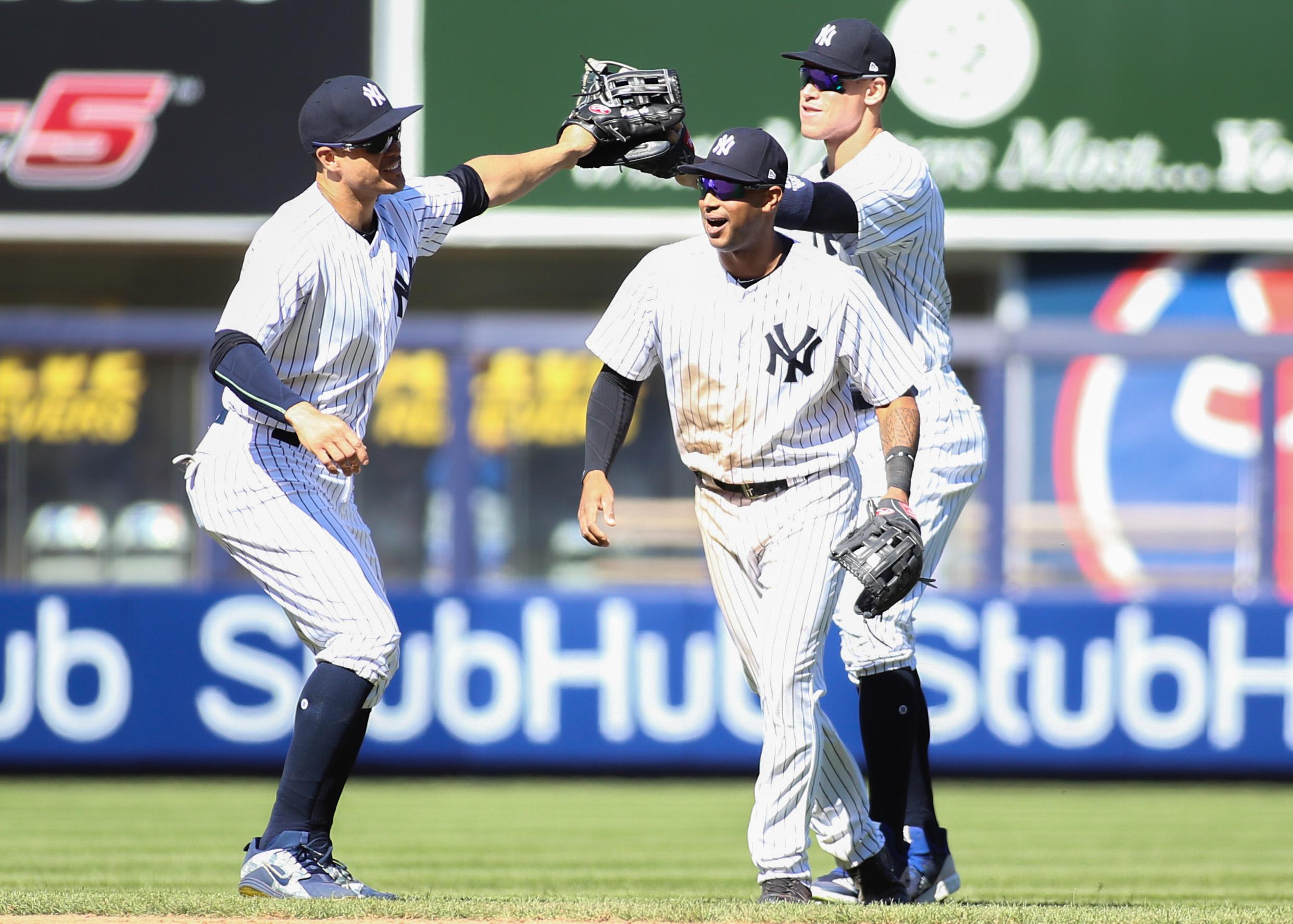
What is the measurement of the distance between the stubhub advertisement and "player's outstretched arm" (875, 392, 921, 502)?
4525mm

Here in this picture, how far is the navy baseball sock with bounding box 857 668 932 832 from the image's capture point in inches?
175

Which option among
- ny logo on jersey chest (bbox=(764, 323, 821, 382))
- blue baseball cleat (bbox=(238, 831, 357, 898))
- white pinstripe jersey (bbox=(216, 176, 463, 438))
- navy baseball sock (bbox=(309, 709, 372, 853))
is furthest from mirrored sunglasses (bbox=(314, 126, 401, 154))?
blue baseball cleat (bbox=(238, 831, 357, 898))

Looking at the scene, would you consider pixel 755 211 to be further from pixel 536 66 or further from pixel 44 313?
pixel 536 66

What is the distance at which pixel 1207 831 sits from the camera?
22.6 feet

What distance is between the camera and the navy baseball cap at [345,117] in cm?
402

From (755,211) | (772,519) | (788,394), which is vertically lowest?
(772,519)

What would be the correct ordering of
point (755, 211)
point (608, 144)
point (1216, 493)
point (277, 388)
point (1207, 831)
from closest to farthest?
point (277, 388)
point (755, 211)
point (608, 144)
point (1207, 831)
point (1216, 493)

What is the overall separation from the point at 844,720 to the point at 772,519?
4664 mm

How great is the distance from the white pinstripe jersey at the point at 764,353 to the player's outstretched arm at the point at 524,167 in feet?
2.07

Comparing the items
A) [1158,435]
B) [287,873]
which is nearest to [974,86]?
[1158,435]

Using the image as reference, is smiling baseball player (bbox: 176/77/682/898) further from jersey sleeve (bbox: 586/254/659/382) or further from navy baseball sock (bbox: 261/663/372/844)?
jersey sleeve (bbox: 586/254/659/382)

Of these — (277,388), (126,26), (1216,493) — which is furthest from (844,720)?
(126,26)

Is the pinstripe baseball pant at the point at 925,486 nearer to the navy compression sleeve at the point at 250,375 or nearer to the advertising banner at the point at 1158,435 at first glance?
the navy compression sleeve at the point at 250,375

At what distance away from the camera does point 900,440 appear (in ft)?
13.4
